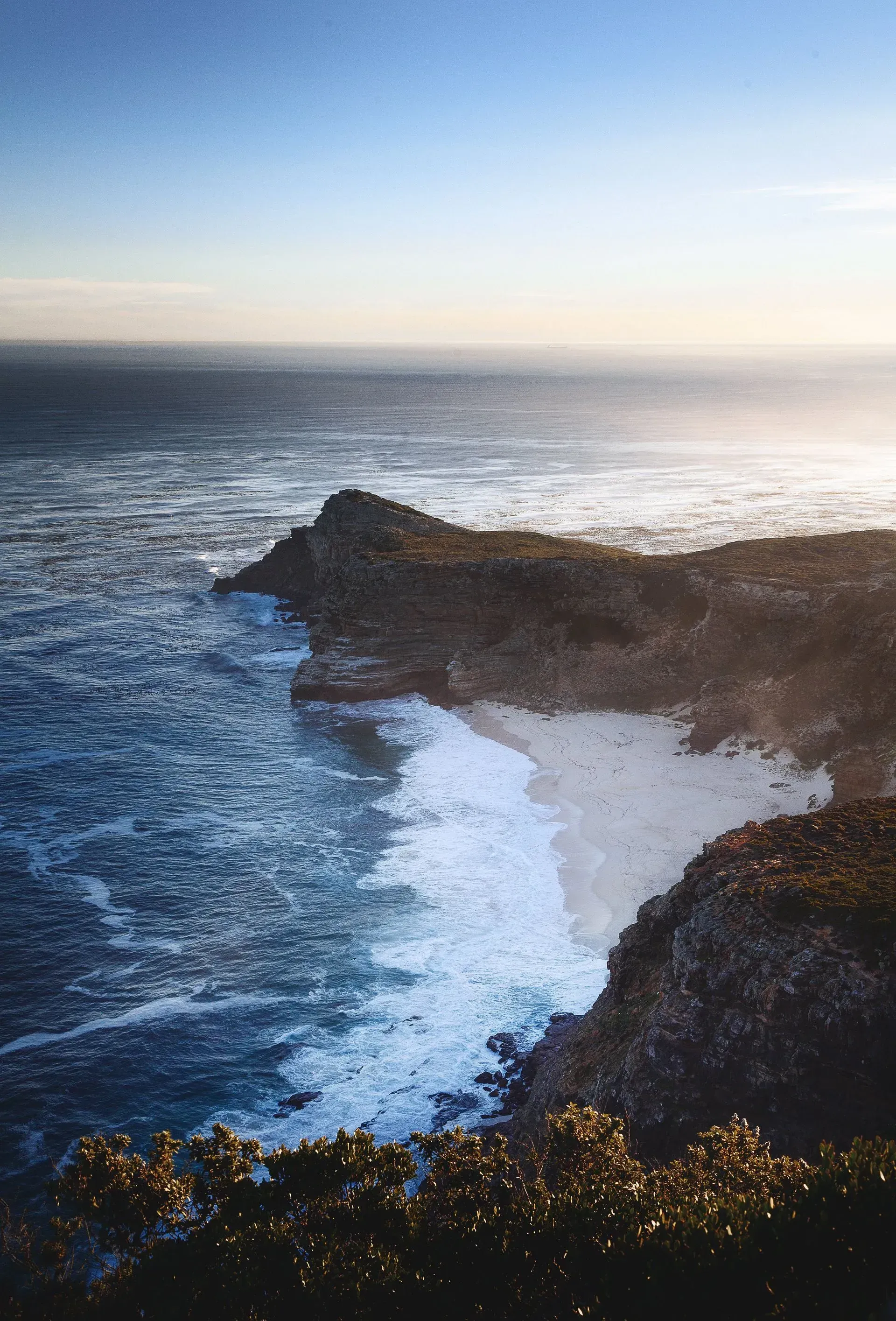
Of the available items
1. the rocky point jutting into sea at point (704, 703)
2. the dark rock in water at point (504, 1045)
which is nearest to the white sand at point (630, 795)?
the rocky point jutting into sea at point (704, 703)

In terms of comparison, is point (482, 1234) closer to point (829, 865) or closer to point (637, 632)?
point (829, 865)

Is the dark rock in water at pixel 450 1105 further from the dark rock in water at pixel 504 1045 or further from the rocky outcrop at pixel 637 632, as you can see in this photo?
the rocky outcrop at pixel 637 632

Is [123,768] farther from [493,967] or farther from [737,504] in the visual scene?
[737,504]

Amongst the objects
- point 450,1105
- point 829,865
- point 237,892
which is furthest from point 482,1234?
point 237,892

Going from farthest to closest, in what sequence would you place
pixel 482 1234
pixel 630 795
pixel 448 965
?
1. pixel 630 795
2. pixel 448 965
3. pixel 482 1234

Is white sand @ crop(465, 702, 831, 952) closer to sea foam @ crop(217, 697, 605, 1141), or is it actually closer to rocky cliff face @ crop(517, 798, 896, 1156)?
sea foam @ crop(217, 697, 605, 1141)

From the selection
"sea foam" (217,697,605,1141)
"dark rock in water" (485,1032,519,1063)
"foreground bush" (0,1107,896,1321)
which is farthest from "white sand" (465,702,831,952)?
"foreground bush" (0,1107,896,1321)

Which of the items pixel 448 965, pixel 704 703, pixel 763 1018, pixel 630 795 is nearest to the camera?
pixel 763 1018
